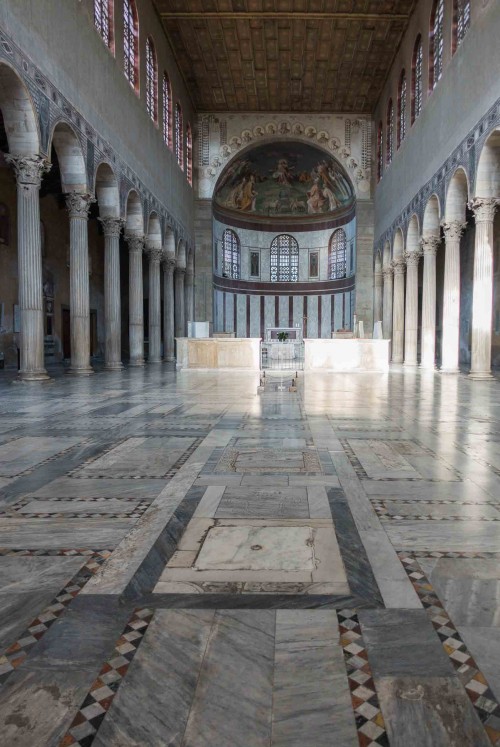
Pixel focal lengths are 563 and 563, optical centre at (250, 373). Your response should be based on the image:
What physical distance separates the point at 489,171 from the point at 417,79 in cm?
1025

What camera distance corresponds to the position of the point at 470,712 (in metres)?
1.67

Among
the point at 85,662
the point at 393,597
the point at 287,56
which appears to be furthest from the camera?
the point at 287,56

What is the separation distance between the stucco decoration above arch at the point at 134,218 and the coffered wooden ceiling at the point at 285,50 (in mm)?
8337

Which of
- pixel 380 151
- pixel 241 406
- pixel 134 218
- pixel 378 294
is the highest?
pixel 380 151

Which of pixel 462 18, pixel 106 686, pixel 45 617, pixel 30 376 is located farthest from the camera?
pixel 462 18

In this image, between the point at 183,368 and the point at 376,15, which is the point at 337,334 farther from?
the point at 376,15

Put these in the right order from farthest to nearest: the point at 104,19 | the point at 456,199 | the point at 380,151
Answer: the point at 380,151 → the point at 456,199 → the point at 104,19

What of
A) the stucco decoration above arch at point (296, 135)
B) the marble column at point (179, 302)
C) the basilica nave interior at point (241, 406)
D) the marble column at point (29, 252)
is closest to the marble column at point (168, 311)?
the basilica nave interior at point (241, 406)

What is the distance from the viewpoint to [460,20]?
17234 mm

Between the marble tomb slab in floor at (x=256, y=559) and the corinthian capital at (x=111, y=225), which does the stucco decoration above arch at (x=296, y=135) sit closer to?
the corinthian capital at (x=111, y=225)

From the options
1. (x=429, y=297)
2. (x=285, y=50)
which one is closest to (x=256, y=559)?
(x=429, y=297)

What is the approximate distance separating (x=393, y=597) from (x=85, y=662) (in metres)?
1.25

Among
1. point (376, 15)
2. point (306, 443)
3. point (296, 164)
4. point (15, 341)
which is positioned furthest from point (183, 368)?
point (296, 164)

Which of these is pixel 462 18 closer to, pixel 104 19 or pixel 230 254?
pixel 104 19
